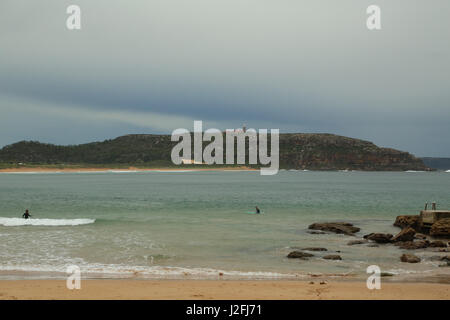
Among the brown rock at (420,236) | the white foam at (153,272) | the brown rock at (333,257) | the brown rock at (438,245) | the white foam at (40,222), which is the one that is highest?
the white foam at (153,272)

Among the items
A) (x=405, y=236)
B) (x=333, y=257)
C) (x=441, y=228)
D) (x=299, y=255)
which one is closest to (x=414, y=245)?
(x=405, y=236)

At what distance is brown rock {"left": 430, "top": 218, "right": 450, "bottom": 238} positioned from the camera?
23328 mm

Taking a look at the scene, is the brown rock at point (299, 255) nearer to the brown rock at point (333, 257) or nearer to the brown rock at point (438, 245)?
the brown rock at point (333, 257)

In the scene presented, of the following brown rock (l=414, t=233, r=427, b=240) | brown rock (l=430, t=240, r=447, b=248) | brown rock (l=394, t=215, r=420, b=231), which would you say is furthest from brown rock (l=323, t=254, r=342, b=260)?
brown rock (l=394, t=215, r=420, b=231)

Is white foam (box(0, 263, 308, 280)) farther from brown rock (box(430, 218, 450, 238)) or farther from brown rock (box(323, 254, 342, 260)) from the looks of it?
brown rock (box(430, 218, 450, 238))

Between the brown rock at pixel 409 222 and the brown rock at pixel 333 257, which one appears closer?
the brown rock at pixel 333 257

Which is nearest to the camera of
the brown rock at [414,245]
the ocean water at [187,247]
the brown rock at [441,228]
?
the ocean water at [187,247]

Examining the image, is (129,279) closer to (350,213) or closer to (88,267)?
(88,267)

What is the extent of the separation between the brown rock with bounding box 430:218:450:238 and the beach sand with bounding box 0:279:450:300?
11886mm

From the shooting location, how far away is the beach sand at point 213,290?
10.7m

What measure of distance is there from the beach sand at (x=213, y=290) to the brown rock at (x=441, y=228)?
1189 centimetres

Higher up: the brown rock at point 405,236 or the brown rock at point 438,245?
the brown rock at point 405,236

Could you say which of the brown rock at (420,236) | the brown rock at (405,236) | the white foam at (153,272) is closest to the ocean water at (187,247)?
the white foam at (153,272)
